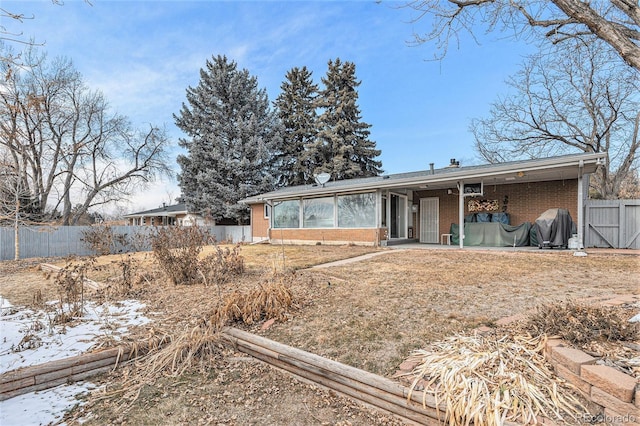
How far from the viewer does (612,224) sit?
9984 millimetres

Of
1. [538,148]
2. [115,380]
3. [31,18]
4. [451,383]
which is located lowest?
[115,380]

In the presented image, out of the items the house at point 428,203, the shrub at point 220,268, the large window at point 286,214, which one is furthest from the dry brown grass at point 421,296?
the large window at point 286,214

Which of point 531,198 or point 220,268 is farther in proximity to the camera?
point 531,198

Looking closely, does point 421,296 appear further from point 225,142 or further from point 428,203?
point 225,142

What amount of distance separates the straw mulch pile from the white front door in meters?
10.9

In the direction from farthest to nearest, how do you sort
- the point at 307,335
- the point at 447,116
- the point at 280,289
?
the point at 447,116 → the point at 280,289 → the point at 307,335

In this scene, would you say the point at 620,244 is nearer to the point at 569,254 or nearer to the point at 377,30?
the point at 569,254

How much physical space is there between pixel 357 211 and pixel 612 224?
835cm

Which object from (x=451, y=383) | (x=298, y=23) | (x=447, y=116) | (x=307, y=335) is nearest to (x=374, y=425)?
(x=451, y=383)

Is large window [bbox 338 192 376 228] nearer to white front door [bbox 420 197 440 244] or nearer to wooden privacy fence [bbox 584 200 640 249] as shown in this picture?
white front door [bbox 420 197 440 244]

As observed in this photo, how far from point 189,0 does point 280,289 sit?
6189 mm

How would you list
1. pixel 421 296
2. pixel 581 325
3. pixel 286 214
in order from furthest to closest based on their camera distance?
1. pixel 286 214
2. pixel 421 296
3. pixel 581 325

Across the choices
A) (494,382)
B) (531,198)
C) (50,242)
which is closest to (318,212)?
(531,198)

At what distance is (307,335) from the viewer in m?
3.59
